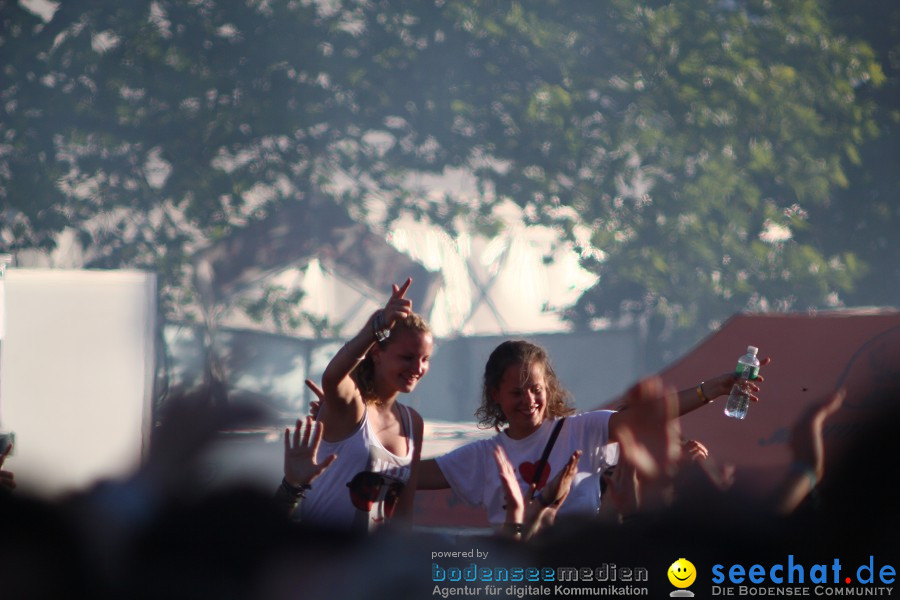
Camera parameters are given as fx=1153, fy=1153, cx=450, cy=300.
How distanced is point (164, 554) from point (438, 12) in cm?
2024

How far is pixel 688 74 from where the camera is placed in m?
20.5

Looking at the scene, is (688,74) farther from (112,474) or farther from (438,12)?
(112,474)

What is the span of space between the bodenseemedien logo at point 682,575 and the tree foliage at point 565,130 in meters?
18.6

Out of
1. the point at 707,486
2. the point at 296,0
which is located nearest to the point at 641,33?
the point at 296,0

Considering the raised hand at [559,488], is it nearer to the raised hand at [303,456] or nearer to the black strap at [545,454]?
the black strap at [545,454]

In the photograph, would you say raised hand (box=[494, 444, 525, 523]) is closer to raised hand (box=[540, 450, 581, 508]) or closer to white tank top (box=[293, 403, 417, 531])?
raised hand (box=[540, 450, 581, 508])

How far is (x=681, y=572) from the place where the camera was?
1.75 metres

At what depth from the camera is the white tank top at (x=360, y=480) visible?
328 centimetres

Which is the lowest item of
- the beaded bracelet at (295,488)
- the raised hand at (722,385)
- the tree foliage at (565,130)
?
the beaded bracelet at (295,488)

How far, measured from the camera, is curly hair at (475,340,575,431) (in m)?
3.55

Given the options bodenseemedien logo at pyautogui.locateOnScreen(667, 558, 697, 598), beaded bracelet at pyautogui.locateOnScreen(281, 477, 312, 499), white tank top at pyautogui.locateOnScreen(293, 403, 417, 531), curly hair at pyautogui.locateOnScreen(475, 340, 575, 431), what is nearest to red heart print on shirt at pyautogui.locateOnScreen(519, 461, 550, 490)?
curly hair at pyautogui.locateOnScreen(475, 340, 575, 431)

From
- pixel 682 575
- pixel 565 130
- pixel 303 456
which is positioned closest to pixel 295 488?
pixel 303 456

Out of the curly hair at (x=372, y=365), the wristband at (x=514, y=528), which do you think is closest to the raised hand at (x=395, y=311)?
the curly hair at (x=372, y=365)

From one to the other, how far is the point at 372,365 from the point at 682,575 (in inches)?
78.2
